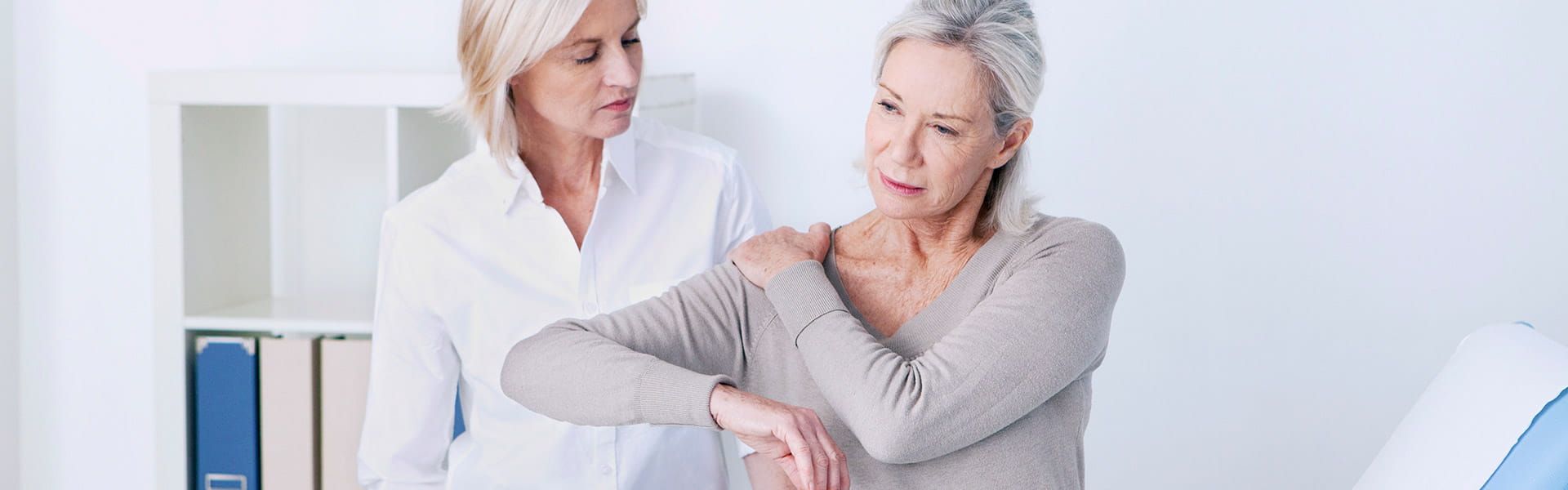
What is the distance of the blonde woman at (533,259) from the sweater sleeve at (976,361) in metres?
0.52

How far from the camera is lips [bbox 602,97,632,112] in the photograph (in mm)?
1634

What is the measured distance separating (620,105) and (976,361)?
0.68m

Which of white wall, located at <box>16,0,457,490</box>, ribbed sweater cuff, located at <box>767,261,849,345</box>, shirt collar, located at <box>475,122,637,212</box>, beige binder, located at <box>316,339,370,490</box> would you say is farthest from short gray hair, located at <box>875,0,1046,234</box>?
white wall, located at <box>16,0,457,490</box>

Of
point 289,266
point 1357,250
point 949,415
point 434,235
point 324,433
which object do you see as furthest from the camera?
point 289,266

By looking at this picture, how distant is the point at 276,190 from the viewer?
2.49 meters

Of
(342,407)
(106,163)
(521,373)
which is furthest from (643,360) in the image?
(106,163)

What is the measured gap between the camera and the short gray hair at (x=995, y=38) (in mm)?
1265

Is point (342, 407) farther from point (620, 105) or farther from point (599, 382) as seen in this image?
point (599, 382)

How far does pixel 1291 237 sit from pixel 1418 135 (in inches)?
11.5

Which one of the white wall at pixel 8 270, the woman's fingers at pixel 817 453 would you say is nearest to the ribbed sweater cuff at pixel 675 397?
the woman's fingers at pixel 817 453

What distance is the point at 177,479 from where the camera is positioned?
2.17 m

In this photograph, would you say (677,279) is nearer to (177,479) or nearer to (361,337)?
(361,337)

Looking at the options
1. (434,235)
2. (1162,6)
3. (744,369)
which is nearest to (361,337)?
(434,235)

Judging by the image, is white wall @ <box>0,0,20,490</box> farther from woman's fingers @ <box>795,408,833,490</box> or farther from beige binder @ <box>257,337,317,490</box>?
woman's fingers @ <box>795,408,833,490</box>
